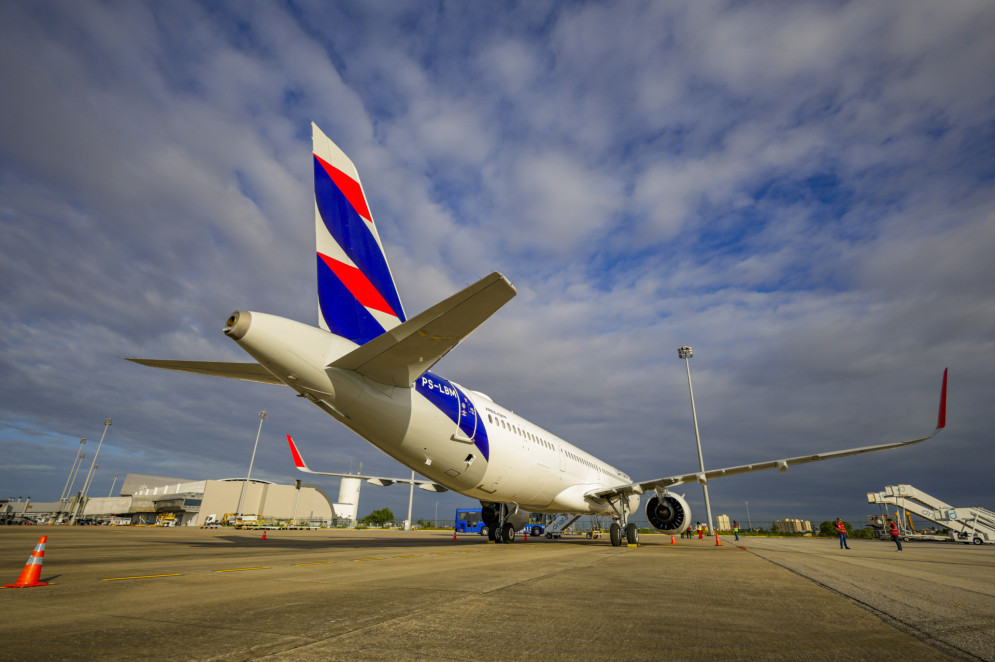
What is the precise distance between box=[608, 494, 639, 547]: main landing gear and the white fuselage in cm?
243

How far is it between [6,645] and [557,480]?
53.1 ft

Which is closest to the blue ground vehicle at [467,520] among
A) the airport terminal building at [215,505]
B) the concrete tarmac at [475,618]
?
the airport terminal building at [215,505]

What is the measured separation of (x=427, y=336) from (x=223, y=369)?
4.64 metres

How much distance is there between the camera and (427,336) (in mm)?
7504

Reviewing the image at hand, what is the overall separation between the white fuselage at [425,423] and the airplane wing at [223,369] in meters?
0.99

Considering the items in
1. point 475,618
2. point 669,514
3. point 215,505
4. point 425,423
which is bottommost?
point 475,618

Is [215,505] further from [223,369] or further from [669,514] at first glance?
[223,369]

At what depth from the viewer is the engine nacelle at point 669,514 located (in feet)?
58.0

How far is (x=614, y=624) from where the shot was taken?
3504mm

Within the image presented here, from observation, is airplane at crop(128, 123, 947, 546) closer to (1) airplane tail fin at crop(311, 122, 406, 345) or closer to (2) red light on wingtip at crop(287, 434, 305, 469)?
(1) airplane tail fin at crop(311, 122, 406, 345)

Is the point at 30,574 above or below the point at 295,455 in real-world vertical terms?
below

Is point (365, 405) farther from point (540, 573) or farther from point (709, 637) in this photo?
point (709, 637)

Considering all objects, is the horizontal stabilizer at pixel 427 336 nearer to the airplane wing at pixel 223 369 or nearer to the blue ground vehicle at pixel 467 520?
the airplane wing at pixel 223 369

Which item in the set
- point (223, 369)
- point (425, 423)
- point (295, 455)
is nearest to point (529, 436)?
point (425, 423)
